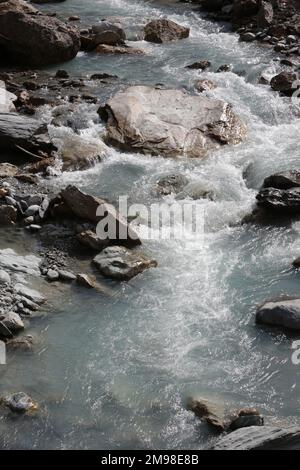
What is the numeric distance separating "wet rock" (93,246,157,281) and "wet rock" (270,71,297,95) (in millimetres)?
6552

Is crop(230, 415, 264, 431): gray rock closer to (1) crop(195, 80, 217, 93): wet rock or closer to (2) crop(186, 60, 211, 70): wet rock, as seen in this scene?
(1) crop(195, 80, 217, 93): wet rock

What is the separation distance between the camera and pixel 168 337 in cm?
706

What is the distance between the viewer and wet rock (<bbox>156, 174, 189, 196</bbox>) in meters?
9.91

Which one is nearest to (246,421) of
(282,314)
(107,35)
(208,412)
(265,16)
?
(208,412)

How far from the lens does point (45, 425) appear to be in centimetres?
593

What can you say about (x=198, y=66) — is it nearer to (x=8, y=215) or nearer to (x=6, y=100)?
(x=6, y=100)

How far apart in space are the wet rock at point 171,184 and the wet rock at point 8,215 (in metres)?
2.27

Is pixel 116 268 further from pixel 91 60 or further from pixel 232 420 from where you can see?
pixel 91 60

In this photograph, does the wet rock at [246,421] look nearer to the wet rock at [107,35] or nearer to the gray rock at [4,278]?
the gray rock at [4,278]

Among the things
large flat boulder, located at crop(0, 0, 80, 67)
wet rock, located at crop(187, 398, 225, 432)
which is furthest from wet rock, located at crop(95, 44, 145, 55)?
wet rock, located at crop(187, 398, 225, 432)

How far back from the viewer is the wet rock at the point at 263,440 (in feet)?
16.9

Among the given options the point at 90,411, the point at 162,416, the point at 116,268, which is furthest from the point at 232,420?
the point at 116,268
